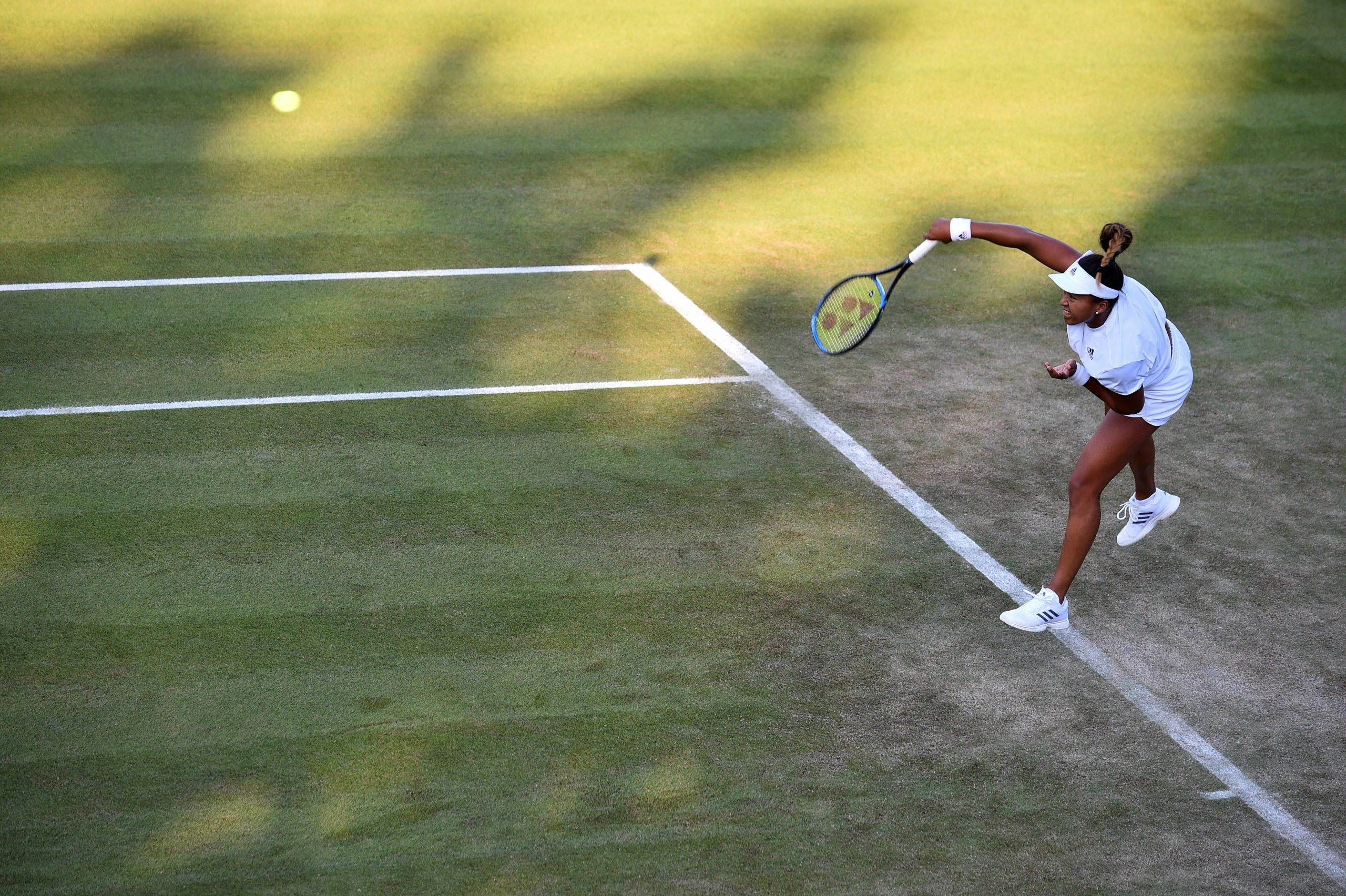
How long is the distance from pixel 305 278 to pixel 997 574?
6.11 m

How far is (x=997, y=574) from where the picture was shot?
7129 mm

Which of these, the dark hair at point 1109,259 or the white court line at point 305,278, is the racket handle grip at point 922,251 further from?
the white court line at point 305,278

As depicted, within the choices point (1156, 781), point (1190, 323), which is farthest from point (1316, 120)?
point (1156, 781)

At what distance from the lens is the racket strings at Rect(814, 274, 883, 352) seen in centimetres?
750

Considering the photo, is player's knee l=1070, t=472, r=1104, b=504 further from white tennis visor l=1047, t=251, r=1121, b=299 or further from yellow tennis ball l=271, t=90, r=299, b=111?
yellow tennis ball l=271, t=90, r=299, b=111

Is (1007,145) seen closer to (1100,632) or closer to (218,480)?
(1100,632)

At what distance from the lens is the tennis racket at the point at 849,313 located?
24.5 feet

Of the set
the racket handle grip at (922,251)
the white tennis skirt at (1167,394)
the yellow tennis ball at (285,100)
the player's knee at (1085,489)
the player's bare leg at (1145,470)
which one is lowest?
the player's bare leg at (1145,470)

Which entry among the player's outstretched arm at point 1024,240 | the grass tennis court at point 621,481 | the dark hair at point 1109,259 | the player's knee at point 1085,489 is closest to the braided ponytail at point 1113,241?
the dark hair at point 1109,259

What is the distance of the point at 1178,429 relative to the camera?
8781 millimetres

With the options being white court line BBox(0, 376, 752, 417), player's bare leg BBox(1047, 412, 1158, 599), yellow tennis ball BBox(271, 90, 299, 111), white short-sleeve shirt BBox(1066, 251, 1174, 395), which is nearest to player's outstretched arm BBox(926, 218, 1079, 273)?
white short-sleeve shirt BBox(1066, 251, 1174, 395)

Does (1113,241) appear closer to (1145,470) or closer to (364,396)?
(1145,470)

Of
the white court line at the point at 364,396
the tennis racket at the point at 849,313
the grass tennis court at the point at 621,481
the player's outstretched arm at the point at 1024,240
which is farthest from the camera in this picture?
the white court line at the point at 364,396

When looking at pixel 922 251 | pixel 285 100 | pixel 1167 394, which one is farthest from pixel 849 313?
pixel 285 100
